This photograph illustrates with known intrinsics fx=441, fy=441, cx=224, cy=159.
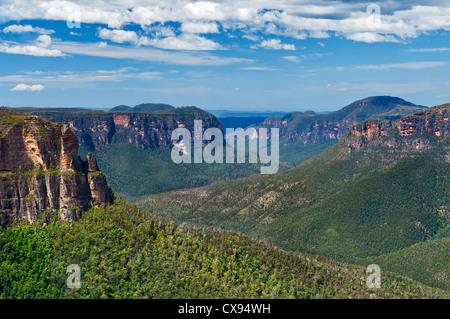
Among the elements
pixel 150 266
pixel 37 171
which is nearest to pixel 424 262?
pixel 150 266

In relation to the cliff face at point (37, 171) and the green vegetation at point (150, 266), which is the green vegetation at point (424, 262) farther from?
the cliff face at point (37, 171)

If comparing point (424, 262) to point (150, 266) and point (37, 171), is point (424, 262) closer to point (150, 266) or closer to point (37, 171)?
point (150, 266)

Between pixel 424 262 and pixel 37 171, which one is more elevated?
pixel 37 171

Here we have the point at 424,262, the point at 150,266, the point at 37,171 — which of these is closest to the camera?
the point at 150,266

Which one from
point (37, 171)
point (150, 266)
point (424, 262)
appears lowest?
point (424, 262)

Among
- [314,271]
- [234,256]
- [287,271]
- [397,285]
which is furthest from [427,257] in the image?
[234,256]

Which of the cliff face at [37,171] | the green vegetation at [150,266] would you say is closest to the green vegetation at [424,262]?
the green vegetation at [150,266]
